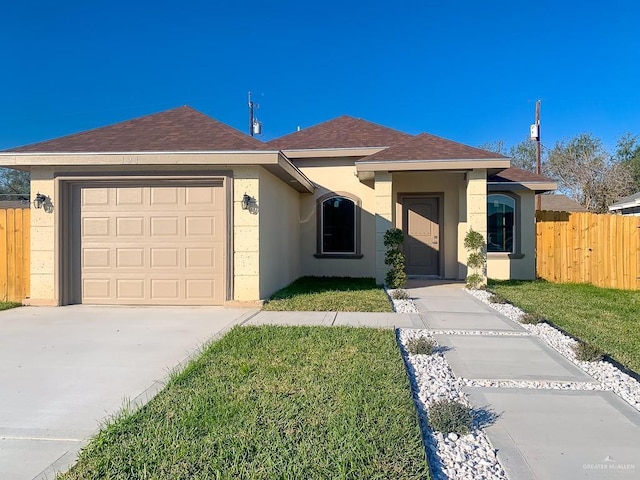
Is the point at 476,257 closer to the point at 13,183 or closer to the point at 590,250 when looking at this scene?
the point at 590,250

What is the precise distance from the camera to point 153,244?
750 centimetres

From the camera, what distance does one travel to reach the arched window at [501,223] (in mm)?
11750

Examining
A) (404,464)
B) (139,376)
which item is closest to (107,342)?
(139,376)

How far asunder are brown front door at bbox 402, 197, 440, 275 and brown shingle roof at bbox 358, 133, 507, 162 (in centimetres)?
186

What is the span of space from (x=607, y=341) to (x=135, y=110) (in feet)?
68.8

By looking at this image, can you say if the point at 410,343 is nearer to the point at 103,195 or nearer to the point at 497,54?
the point at 103,195

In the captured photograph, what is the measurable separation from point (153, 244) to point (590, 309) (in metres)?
8.53

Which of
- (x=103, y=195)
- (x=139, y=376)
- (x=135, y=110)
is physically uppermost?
(x=135, y=110)

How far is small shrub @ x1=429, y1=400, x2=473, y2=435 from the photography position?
2.80m

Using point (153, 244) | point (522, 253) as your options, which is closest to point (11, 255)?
point (153, 244)

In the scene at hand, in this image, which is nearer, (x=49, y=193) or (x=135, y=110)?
(x=49, y=193)

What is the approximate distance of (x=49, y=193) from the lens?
294 inches

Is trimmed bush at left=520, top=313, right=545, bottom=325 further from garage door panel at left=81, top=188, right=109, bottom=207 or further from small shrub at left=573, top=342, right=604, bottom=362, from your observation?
garage door panel at left=81, top=188, right=109, bottom=207

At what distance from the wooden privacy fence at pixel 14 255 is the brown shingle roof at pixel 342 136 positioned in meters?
6.72
